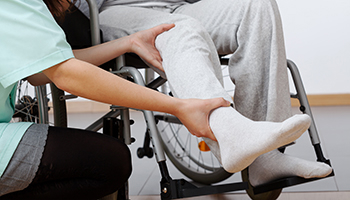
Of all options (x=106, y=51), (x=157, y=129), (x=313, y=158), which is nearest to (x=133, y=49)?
(x=106, y=51)

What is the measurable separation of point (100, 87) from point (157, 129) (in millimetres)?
242

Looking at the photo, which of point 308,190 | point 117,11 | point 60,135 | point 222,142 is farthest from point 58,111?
point 308,190

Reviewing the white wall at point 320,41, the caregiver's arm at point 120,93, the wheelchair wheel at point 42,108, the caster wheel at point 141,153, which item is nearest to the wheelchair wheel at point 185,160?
the caster wheel at point 141,153

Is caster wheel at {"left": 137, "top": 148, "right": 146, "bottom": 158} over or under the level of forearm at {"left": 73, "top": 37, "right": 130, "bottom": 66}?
under

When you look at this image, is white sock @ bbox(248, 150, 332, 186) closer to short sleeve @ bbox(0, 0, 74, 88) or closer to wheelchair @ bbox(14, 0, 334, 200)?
wheelchair @ bbox(14, 0, 334, 200)

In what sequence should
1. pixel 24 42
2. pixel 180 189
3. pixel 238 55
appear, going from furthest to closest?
pixel 238 55
pixel 180 189
pixel 24 42

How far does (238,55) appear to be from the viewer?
850mm

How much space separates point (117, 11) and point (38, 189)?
22.9 inches

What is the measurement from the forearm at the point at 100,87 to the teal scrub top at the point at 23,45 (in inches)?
1.0

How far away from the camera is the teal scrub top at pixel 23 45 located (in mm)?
572

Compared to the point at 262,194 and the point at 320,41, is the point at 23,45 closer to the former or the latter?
the point at 262,194

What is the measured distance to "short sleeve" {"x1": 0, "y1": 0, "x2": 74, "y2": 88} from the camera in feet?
1.87

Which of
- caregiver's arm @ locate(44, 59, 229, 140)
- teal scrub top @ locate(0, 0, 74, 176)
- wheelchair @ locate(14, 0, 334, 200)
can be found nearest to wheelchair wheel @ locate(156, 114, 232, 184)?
wheelchair @ locate(14, 0, 334, 200)

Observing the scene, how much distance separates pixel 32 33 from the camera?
57 centimetres
